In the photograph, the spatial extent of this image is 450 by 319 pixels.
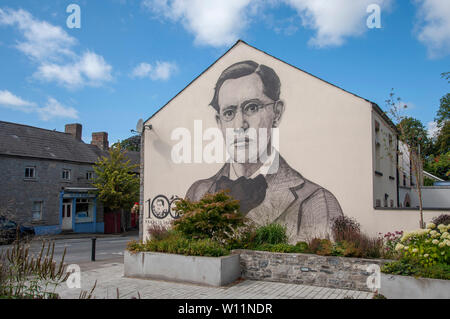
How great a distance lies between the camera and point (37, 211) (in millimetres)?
25422

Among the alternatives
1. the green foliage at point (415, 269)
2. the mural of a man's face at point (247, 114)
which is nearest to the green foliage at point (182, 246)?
the green foliage at point (415, 269)

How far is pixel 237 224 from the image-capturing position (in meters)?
10.4

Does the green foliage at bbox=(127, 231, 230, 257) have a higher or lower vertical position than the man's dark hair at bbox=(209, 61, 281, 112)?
lower

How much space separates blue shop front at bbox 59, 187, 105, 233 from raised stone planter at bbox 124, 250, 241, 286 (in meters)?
19.6

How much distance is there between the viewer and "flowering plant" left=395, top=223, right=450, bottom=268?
6945 millimetres

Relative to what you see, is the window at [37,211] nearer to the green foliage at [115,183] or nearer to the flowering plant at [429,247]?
the green foliage at [115,183]

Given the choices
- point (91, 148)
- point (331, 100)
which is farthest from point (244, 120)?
point (91, 148)

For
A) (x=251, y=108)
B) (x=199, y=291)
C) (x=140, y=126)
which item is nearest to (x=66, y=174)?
(x=140, y=126)

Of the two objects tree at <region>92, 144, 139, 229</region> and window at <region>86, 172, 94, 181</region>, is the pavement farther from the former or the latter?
window at <region>86, 172, 94, 181</region>

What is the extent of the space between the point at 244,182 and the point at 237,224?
3.02 meters

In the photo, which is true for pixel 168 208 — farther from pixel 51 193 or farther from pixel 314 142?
pixel 51 193

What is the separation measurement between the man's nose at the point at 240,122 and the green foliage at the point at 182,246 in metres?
4.89

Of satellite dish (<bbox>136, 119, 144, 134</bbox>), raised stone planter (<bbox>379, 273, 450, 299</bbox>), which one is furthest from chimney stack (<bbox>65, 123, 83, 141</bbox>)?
raised stone planter (<bbox>379, 273, 450, 299</bbox>)

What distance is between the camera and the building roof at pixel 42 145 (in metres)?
24.7
